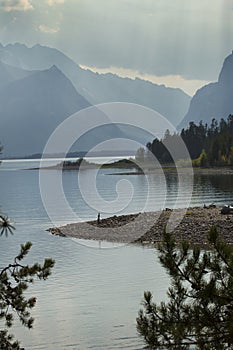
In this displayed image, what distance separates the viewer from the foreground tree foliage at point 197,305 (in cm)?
1186

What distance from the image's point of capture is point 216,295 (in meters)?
12.0

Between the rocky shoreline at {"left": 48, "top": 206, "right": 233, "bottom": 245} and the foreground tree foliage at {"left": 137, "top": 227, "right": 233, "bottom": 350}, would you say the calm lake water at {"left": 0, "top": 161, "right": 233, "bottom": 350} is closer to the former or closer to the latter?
the rocky shoreline at {"left": 48, "top": 206, "right": 233, "bottom": 245}

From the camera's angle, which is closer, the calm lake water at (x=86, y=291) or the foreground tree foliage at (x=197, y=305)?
the foreground tree foliage at (x=197, y=305)

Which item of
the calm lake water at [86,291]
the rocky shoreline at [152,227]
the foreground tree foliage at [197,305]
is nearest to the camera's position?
the foreground tree foliage at [197,305]

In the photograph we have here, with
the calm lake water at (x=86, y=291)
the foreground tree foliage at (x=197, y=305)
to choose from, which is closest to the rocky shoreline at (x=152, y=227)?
the calm lake water at (x=86, y=291)

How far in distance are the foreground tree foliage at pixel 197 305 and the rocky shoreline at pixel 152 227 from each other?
31381 millimetres

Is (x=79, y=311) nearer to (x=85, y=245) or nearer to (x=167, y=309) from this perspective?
(x=167, y=309)

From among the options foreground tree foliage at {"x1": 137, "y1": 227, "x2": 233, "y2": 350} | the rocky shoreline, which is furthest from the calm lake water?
foreground tree foliage at {"x1": 137, "y1": 227, "x2": 233, "y2": 350}

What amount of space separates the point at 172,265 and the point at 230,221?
127ft

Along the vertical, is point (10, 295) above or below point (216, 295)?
above

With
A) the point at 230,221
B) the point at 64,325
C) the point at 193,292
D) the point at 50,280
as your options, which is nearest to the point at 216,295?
the point at 193,292

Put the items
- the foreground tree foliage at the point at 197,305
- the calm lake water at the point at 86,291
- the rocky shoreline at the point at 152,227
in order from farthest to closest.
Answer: the rocky shoreline at the point at 152,227 → the calm lake water at the point at 86,291 → the foreground tree foliage at the point at 197,305

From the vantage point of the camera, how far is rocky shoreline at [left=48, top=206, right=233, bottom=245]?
4725cm

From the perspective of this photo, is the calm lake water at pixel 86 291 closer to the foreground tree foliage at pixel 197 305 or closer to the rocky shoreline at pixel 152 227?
the rocky shoreline at pixel 152 227
